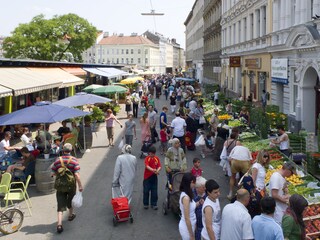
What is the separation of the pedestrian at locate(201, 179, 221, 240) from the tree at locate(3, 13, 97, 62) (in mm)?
60633

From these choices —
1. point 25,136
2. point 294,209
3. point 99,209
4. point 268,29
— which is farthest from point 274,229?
point 268,29

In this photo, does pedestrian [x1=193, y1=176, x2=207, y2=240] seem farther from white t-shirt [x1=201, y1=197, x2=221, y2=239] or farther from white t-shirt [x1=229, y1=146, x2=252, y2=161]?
white t-shirt [x1=229, y1=146, x2=252, y2=161]

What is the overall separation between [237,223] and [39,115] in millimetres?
8004

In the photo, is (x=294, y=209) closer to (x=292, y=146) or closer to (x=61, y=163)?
(x=61, y=163)

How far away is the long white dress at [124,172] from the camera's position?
8938 millimetres

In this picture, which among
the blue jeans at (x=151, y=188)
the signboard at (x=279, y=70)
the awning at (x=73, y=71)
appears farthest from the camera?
the awning at (x=73, y=71)

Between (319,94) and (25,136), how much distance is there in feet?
41.8

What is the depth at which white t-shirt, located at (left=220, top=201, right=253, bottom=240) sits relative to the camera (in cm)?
505

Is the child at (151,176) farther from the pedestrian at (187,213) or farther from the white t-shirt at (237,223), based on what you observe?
the white t-shirt at (237,223)

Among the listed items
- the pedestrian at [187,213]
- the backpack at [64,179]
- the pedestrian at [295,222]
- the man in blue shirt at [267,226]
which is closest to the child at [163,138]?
the backpack at [64,179]

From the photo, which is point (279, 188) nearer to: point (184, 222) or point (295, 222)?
point (295, 222)

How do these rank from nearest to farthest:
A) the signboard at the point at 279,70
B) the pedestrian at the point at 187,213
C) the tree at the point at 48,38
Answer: the pedestrian at the point at 187,213 → the signboard at the point at 279,70 → the tree at the point at 48,38

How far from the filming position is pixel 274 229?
4.78 meters

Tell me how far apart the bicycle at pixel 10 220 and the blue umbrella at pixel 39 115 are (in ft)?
11.5
